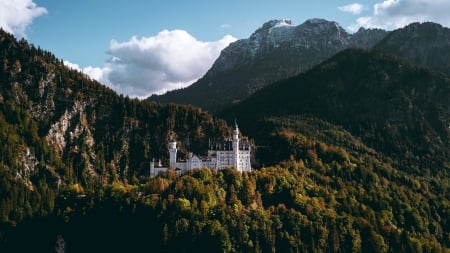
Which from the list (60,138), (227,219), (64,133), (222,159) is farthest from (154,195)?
(64,133)

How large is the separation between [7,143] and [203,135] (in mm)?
59748

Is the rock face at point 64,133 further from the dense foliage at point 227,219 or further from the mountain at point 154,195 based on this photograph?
the dense foliage at point 227,219

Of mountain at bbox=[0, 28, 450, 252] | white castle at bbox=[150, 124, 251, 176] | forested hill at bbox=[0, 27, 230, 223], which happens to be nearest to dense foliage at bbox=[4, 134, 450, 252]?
mountain at bbox=[0, 28, 450, 252]

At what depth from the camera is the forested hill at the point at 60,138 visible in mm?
169750

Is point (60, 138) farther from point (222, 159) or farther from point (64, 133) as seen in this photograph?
point (222, 159)

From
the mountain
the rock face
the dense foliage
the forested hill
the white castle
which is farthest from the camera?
the rock face

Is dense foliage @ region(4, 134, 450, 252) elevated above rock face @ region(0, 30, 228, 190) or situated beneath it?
situated beneath

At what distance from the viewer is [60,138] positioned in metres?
186

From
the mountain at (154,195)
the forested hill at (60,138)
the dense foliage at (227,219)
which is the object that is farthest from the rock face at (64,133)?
the dense foliage at (227,219)

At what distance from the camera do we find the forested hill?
169750mm

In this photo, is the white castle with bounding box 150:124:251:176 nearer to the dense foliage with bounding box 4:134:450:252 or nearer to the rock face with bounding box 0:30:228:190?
the dense foliage with bounding box 4:134:450:252

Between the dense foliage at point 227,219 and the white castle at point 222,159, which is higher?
the white castle at point 222,159

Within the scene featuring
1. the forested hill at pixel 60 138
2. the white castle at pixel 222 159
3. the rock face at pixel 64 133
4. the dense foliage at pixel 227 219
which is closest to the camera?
the dense foliage at pixel 227 219

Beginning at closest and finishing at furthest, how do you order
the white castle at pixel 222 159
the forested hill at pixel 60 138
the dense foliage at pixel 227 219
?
the dense foliage at pixel 227 219 < the white castle at pixel 222 159 < the forested hill at pixel 60 138
